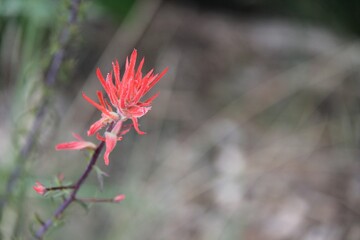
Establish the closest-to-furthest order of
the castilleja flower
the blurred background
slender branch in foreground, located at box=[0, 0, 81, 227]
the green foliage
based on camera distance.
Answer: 1. the castilleja flower
2. slender branch in foreground, located at box=[0, 0, 81, 227]
3. the blurred background
4. the green foliage

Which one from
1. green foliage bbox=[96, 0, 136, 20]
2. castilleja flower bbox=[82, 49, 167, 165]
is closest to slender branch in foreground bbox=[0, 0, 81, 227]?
castilleja flower bbox=[82, 49, 167, 165]

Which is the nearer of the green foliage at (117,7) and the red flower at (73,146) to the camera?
→ the red flower at (73,146)

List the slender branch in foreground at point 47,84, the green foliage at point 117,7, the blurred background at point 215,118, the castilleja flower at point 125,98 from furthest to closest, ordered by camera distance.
Result: the green foliage at point 117,7 < the blurred background at point 215,118 < the slender branch in foreground at point 47,84 < the castilleja flower at point 125,98

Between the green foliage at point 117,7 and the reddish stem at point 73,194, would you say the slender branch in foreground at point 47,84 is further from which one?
the green foliage at point 117,7

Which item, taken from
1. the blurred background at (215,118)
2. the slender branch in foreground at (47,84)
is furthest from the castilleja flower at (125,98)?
the blurred background at (215,118)

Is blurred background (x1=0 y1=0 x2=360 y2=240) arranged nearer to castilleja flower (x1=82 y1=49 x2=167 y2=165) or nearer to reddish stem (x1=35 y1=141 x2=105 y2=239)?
reddish stem (x1=35 y1=141 x2=105 y2=239)

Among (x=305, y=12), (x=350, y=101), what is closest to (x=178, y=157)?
(x=350, y=101)

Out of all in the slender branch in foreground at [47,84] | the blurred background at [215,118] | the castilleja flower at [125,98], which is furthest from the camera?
the blurred background at [215,118]

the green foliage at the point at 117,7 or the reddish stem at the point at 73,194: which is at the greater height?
the reddish stem at the point at 73,194

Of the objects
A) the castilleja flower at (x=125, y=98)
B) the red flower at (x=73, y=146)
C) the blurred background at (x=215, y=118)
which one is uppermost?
the castilleja flower at (x=125, y=98)
